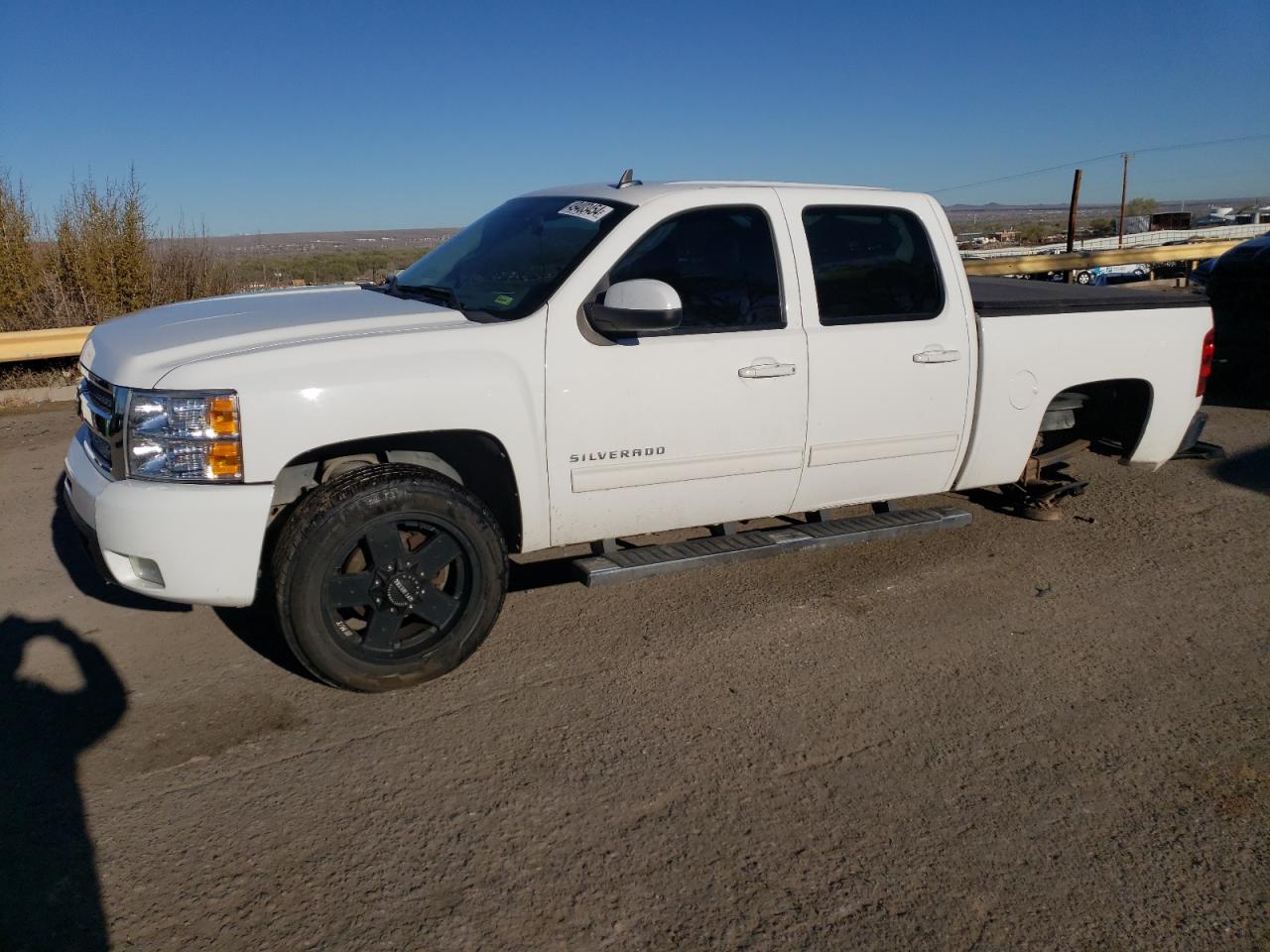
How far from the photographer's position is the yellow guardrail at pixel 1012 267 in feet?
29.0

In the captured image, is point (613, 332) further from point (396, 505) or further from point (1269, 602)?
point (1269, 602)

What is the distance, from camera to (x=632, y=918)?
102 inches

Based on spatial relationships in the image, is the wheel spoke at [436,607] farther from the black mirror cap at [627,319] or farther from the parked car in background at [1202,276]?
the parked car in background at [1202,276]

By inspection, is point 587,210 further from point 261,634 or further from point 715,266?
point 261,634

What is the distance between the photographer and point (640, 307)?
379 centimetres

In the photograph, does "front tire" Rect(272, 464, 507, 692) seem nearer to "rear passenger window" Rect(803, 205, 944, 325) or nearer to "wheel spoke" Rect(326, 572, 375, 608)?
"wheel spoke" Rect(326, 572, 375, 608)

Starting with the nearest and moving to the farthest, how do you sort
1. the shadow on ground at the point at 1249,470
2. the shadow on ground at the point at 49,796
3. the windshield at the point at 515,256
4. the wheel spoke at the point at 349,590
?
the shadow on ground at the point at 49,796 < the wheel spoke at the point at 349,590 < the windshield at the point at 515,256 < the shadow on ground at the point at 1249,470

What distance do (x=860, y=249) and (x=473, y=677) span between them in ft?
8.84

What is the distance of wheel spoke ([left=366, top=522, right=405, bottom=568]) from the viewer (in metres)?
3.66

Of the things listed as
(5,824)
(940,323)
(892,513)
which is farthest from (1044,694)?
(5,824)

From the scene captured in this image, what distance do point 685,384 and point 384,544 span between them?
1.40 meters

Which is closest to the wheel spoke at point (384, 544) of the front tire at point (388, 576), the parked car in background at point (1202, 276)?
the front tire at point (388, 576)

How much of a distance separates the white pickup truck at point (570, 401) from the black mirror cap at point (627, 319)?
0.04 ft

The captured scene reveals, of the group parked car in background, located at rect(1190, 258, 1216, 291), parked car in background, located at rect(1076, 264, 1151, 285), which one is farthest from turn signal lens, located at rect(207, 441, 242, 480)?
parked car in background, located at rect(1076, 264, 1151, 285)
